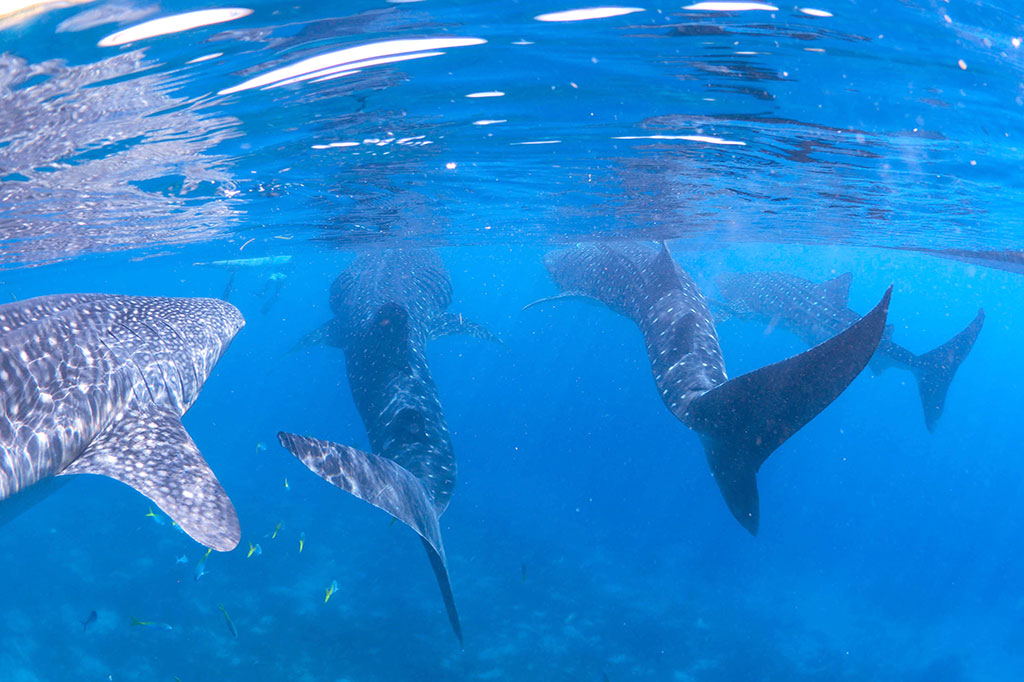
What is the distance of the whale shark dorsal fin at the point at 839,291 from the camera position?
15.7 meters

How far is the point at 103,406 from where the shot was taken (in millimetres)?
6945

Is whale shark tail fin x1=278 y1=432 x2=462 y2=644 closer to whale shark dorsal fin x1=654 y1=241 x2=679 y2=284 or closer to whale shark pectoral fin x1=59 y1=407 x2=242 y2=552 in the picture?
whale shark pectoral fin x1=59 y1=407 x2=242 y2=552

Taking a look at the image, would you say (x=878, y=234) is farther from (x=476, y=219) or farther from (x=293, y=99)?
(x=293, y=99)

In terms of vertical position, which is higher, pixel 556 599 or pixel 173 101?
pixel 173 101

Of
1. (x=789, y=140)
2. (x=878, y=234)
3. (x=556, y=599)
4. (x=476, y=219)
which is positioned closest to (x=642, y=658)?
(x=556, y=599)

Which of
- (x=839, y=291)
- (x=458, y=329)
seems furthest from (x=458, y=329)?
(x=839, y=291)

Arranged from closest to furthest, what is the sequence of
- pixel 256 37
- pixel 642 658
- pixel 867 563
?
pixel 256 37 → pixel 642 658 → pixel 867 563

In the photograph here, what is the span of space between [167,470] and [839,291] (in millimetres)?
17079

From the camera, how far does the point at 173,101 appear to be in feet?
27.7

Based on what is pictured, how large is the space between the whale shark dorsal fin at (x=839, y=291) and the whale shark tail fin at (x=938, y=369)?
2688 millimetres

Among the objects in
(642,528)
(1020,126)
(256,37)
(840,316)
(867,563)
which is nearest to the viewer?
(256,37)

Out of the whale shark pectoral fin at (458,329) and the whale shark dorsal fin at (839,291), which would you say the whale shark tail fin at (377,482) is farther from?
the whale shark dorsal fin at (839,291)

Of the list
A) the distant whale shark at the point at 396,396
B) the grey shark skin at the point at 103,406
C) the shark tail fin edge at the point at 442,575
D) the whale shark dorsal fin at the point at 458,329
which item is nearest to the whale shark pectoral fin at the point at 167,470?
the grey shark skin at the point at 103,406

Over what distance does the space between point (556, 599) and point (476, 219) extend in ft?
48.5
